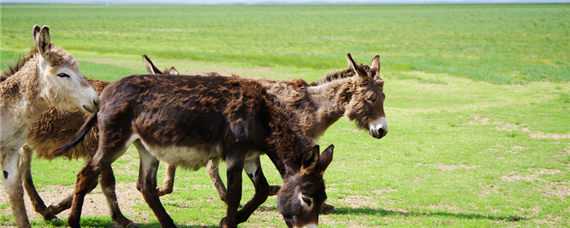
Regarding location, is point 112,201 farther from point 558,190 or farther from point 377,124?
point 558,190

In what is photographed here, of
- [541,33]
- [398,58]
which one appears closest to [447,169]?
[398,58]

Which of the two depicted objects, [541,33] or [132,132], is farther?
[541,33]

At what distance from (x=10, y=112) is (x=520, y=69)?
3137 centimetres

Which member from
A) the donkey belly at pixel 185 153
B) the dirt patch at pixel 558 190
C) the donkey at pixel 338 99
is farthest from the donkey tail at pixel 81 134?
the dirt patch at pixel 558 190

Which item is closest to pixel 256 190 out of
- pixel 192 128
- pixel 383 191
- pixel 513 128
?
pixel 192 128

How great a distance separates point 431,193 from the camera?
11.7m

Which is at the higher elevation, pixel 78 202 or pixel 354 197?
pixel 78 202

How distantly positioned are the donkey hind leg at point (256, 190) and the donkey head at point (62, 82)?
198 centimetres

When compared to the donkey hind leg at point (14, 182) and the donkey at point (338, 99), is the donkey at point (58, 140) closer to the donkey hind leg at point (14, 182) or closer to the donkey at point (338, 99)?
the donkey hind leg at point (14, 182)

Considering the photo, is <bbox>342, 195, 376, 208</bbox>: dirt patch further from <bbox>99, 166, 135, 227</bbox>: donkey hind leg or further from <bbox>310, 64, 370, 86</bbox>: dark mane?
<bbox>99, 166, 135, 227</bbox>: donkey hind leg

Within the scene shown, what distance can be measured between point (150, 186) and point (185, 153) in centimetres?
80

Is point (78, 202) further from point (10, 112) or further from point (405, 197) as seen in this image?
point (405, 197)

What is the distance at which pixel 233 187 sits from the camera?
8109 millimetres

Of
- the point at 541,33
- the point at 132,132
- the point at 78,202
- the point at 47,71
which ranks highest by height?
the point at 47,71
